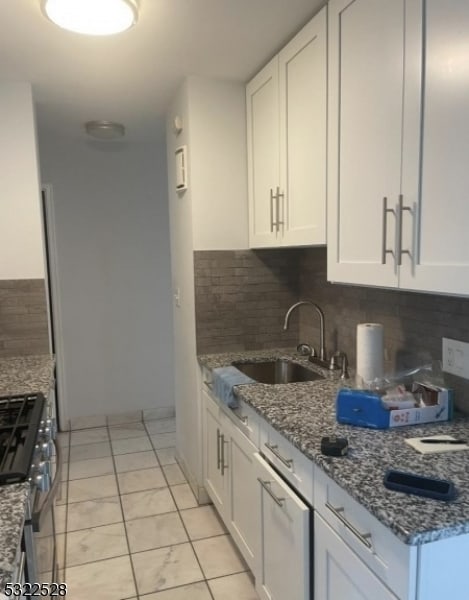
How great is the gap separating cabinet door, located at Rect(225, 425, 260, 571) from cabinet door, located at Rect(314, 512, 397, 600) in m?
0.48

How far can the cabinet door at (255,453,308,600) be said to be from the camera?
1.33m

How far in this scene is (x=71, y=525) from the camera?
2434 mm

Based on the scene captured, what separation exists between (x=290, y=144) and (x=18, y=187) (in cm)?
142

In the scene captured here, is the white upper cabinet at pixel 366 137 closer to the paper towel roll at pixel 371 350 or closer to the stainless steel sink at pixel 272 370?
the paper towel roll at pixel 371 350

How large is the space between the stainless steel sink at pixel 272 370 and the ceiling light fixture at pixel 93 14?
1582 mm

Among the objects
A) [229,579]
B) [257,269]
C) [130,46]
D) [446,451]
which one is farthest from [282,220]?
[229,579]

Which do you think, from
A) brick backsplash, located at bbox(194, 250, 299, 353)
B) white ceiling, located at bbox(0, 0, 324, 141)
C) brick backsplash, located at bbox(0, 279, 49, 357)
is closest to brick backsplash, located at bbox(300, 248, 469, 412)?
brick backsplash, located at bbox(194, 250, 299, 353)

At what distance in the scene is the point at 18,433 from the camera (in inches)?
59.4

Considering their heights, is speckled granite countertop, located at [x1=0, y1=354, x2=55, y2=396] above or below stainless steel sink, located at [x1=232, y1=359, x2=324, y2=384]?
above

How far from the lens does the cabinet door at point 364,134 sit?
4.46 ft

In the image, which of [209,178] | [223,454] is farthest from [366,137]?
[223,454]

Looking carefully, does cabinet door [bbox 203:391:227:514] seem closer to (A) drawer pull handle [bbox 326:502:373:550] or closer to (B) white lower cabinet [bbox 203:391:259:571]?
(B) white lower cabinet [bbox 203:391:259:571]

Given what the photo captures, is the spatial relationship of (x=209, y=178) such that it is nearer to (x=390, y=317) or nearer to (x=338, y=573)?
(x=390, y=317)

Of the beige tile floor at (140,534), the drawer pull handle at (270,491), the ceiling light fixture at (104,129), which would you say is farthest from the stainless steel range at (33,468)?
the ceiling light fixture at (104,129)
